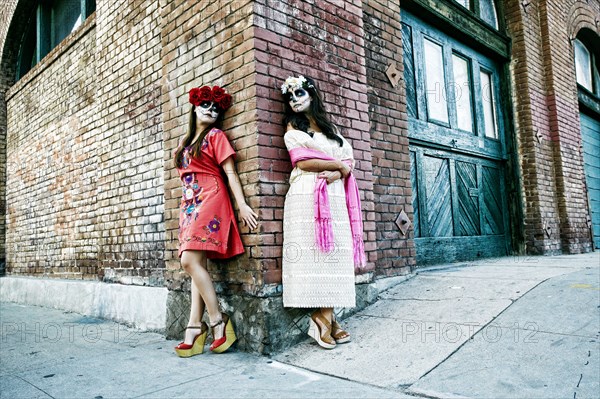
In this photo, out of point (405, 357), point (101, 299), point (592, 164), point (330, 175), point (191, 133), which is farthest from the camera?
point (592, 164)

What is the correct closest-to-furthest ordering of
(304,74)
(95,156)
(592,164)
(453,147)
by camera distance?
1. (304,74)
2. (95,156)
3. (453,147)
4. (592,164)

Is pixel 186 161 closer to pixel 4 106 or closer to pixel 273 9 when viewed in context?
pixel 273 9

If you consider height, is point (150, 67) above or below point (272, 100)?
above

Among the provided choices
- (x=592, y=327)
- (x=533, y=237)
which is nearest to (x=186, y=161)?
(x=592, y=327)

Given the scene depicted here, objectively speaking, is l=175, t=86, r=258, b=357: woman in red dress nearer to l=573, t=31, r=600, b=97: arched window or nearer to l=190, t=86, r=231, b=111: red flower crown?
l=190, t=86, r=231, b=111: red flower crown

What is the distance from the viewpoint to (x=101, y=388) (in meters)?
2.62

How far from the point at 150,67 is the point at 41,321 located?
2882mm

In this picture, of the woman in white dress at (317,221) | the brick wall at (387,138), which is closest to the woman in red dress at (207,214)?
the woman in white dress at (317,221)

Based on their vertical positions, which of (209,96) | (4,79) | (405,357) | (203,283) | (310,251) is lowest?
(405,357)

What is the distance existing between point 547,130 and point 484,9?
199 cm

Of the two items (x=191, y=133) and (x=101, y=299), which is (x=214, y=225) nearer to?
(x=191, y=133)

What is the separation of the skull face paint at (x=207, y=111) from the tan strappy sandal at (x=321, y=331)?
155 cm


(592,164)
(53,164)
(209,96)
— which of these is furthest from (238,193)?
(592,164)

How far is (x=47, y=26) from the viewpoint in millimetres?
7930
